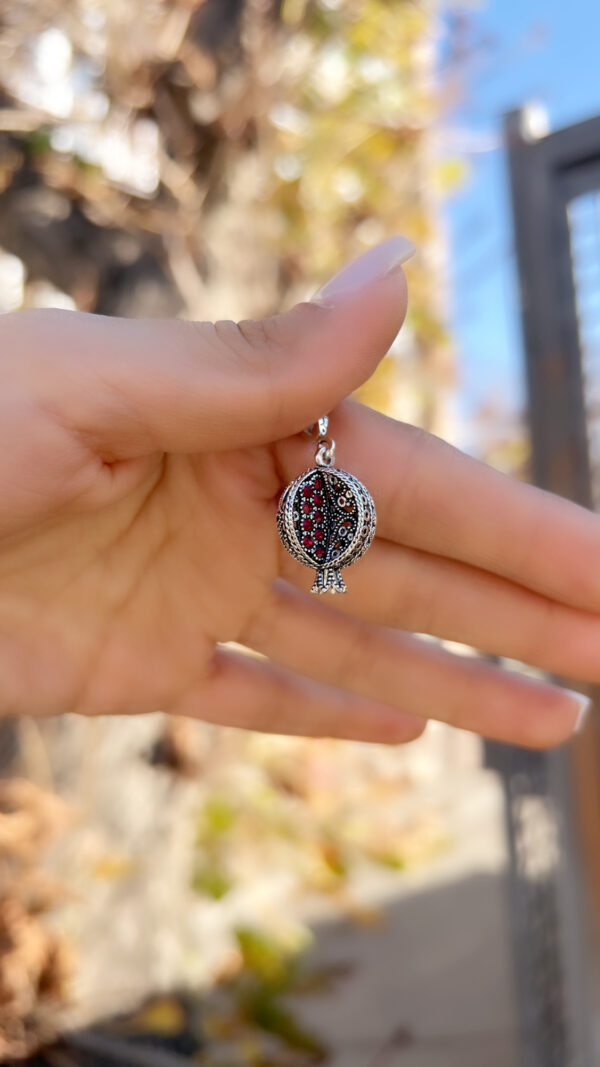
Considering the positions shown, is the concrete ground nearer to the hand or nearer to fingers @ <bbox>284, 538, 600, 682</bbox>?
the hand

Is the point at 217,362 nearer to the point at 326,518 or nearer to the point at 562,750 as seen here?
the point at 326,518

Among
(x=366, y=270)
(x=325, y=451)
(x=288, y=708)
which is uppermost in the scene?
(x=366, y=270)

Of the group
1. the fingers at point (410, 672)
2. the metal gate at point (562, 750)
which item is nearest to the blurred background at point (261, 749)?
the metal gate at point (562, 750)

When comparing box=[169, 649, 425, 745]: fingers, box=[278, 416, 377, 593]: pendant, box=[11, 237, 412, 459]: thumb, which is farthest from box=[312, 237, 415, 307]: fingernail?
box=[169, 649, 425, 745]: fingers

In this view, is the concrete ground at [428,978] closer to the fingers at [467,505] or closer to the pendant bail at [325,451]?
the fingers at [467,505]

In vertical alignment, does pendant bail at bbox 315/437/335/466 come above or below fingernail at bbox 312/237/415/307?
below

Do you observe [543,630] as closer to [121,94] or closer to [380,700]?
[380,700]

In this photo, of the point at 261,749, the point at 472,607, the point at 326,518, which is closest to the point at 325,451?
the point at 326,518
